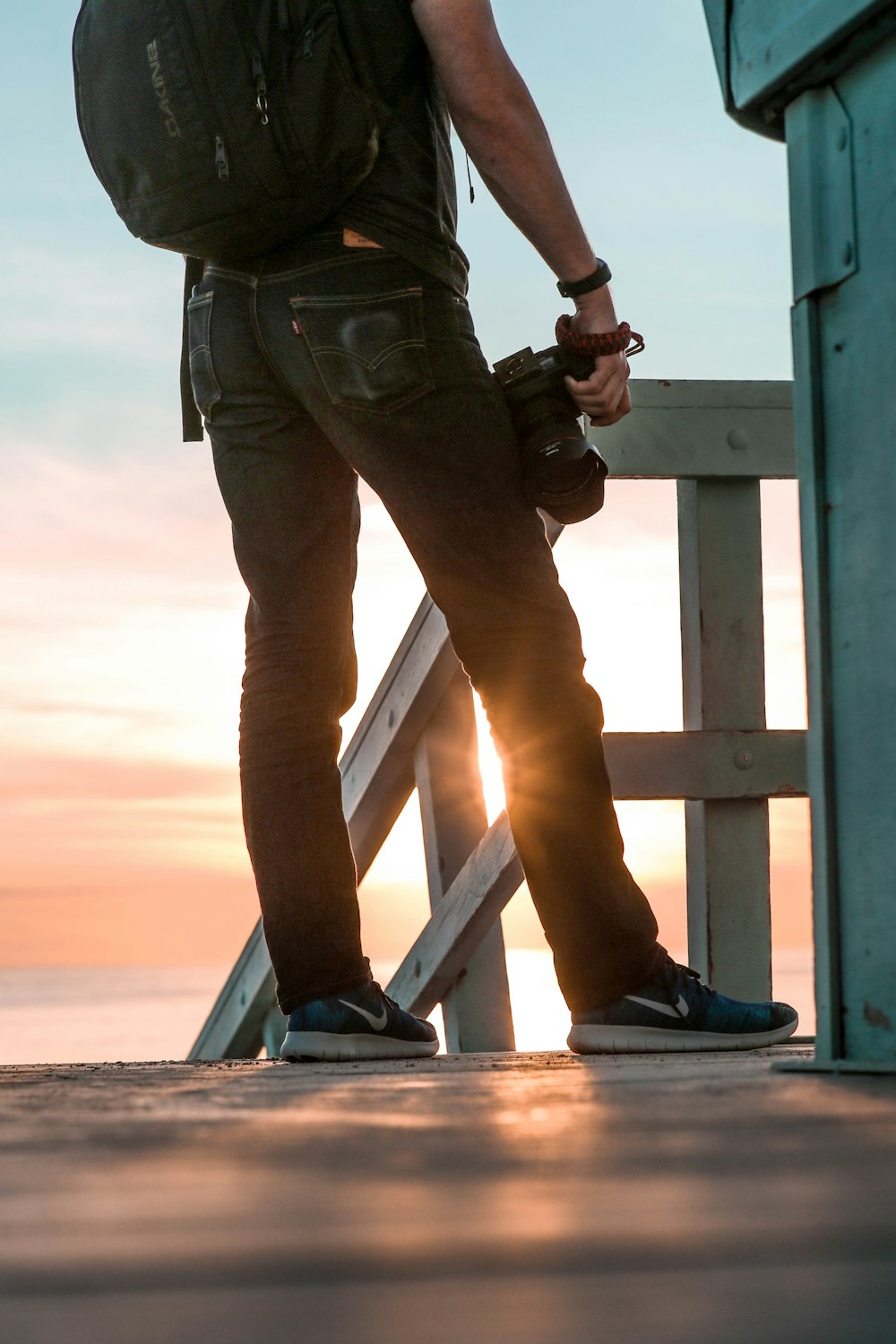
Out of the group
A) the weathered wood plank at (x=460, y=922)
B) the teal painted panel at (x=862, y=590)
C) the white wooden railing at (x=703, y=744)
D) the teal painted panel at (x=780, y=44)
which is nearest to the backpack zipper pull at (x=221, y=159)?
the teal painted panel at (x=780, y=44)

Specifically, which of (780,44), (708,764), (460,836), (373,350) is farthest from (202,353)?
(460,836)

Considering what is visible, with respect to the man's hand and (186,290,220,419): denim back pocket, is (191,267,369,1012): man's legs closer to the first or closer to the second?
(186,290,220,419): denim back pocket

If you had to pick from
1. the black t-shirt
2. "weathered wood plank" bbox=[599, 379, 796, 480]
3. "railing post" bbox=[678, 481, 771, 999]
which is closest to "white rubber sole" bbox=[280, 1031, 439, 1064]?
"railing post" bbox=[678, 481, 771, 999]

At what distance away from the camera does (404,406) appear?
1.53 meters

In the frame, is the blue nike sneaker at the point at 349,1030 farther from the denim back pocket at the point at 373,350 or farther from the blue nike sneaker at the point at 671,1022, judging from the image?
the denim back pocket at the point at 373,350

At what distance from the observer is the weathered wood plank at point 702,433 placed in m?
2.26

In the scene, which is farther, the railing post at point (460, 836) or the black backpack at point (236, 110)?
the railing post at point (460, 836)

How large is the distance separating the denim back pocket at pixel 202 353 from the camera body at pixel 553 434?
1.16ft

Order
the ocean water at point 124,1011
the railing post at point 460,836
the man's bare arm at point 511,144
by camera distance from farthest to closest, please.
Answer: the ocean water at point 124,1011, the railing post at point 460,836, the man's bare arm at point 511,144

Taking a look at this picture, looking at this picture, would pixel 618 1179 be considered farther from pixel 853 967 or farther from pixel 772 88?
pixel 772 88

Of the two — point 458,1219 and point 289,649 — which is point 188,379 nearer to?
point 289,649

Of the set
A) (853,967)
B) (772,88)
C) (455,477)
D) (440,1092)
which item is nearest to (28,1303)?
(440,1092)

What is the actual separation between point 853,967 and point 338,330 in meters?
0.88

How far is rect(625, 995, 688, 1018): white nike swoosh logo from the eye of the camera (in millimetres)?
1571
